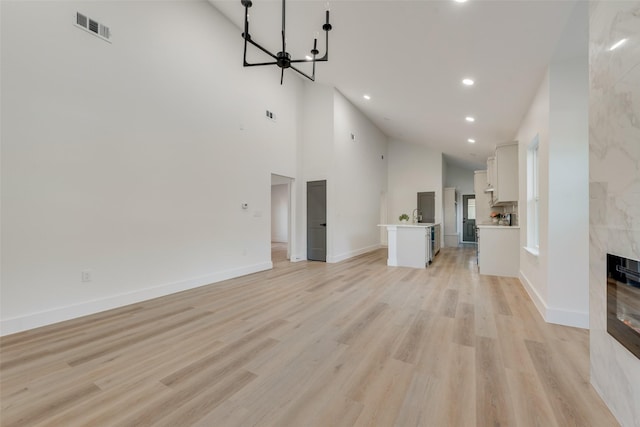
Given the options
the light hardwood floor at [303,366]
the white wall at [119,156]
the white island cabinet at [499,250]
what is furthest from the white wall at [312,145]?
the light hardwood floor at [303,366]

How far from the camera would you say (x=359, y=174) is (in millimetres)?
Answer: 8430

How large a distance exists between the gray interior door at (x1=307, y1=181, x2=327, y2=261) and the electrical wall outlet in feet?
15.3

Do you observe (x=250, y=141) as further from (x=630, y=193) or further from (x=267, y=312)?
(x=630, y=193)

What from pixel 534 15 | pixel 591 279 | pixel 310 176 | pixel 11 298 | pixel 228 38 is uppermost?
pixel 228 38

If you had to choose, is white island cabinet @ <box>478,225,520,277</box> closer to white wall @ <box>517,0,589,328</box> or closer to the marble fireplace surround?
white wall @ <box>517,0,589,328</box>

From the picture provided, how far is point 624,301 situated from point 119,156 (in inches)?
192

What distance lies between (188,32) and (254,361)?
16.2 ft

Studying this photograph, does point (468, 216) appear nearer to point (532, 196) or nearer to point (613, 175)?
point (532, 196)

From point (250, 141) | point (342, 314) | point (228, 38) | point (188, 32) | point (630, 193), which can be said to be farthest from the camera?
point (250, 141)

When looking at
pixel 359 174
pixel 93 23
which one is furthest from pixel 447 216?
pixel 93 23

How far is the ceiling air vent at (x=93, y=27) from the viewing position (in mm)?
3160

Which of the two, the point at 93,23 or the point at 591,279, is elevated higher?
the point at 93,23

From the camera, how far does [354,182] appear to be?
26.6 feet

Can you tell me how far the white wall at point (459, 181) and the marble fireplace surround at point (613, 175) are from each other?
34.6 feet
